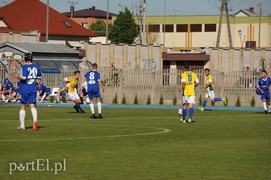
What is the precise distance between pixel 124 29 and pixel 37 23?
109ft

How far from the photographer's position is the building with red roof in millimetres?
102006

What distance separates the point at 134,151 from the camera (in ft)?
61.0

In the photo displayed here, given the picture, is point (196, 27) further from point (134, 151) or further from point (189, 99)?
point (134, 151)

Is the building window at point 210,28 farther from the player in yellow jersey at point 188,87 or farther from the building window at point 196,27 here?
the player in yellow jersey at point 188,87

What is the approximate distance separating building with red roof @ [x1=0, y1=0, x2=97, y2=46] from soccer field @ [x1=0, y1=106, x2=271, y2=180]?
243ft

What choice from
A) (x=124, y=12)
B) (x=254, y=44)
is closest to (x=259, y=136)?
(x=254, y=44)

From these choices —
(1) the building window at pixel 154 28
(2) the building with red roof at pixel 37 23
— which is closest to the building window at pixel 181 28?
(1) the building window at pixel 154 28

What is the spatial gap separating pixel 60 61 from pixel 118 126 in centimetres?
2627

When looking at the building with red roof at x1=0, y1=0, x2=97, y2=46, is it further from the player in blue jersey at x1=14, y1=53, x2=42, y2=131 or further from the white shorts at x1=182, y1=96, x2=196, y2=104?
the player in blue jersey at x1=14, y1=53, x2=42, y2=131

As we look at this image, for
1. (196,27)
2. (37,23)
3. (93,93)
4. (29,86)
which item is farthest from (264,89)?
(196,27)

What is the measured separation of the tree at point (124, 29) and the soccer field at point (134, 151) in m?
107

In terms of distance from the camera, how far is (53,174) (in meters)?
14.5

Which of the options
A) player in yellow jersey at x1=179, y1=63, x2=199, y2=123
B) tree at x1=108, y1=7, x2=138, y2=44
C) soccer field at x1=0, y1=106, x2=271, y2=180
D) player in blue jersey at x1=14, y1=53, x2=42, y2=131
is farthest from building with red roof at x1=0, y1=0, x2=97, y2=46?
player in blue jersey at x1=14, y1=53, x2=42, y2=131

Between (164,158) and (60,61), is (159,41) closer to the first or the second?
(60,61)
